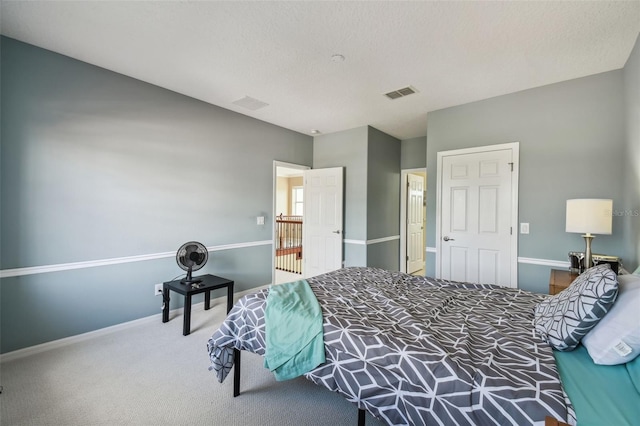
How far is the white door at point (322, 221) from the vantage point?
462 cm

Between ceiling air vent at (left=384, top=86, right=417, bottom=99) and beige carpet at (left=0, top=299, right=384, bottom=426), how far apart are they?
9.90 ft

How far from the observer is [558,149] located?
2926 mm

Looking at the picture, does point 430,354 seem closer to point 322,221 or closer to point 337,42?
point 337,42

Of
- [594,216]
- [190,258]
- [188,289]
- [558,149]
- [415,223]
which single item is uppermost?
[558,149]

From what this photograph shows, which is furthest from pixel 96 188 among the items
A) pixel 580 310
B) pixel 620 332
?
pixel 620 332

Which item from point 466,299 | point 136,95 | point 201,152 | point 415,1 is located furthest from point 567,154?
point 136,95

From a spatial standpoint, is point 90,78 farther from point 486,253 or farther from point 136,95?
point 486,253

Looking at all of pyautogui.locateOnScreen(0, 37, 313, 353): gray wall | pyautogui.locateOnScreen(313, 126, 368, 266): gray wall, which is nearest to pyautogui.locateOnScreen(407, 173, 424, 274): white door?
pyautogui.locateOnScreen(313, 126, 368, 266): gray wall

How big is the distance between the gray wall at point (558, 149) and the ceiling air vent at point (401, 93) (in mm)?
891

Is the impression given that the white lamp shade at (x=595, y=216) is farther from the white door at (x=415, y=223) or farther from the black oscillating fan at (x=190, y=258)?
the black oscillating fan at (x=190, y=258)

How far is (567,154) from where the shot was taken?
2.88m

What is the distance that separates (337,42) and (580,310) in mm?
2317

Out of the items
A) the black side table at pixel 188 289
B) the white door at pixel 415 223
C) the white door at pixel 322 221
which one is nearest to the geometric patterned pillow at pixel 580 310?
the black side table at pixel 188 289

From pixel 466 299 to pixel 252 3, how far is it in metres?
2.49
